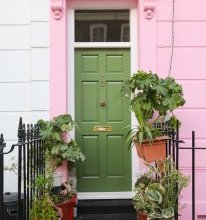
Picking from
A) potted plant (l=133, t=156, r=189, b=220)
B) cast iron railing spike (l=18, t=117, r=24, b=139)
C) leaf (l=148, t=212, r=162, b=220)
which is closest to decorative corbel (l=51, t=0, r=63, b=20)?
cast iron railing spike (l=18, t=117, r=24, b=139)

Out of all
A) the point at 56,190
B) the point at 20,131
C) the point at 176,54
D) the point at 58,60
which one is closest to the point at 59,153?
the point at 56,190

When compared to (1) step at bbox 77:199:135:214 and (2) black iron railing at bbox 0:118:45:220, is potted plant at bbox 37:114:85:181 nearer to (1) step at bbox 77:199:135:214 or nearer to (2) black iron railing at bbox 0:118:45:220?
(2) black iron railing at bbox 0:118:45:220

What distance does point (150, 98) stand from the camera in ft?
17.5

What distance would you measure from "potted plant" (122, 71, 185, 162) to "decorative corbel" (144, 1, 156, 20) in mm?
1057

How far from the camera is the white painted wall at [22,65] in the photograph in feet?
19.4

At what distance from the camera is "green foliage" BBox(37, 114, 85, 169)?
5.48 m

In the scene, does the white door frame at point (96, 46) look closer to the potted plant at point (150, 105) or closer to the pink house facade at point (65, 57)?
the pink house facade at point (65, 57)

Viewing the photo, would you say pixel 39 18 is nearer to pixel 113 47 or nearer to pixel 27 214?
pixel 113 47

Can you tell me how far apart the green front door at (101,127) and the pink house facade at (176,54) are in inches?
12.7

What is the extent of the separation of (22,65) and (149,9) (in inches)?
76.4

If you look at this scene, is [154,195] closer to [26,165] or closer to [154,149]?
[154,149]

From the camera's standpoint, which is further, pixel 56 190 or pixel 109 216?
pixel 109 216

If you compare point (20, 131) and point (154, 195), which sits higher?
point (20, 131)

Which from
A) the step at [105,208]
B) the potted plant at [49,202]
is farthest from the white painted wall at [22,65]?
the step at [105,208]
